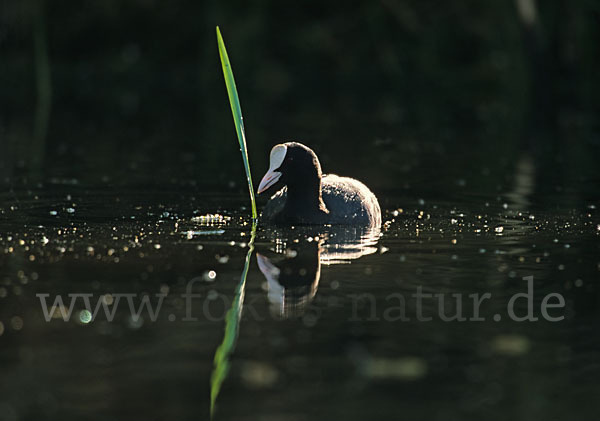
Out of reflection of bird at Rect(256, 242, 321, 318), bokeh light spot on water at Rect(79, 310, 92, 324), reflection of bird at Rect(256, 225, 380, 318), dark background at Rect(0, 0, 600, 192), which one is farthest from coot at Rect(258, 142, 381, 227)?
bokeh light spot on water at Rect(79, 310, 92, 324)

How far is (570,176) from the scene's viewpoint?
15.7m

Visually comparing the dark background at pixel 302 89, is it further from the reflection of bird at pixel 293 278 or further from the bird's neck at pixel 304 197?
the reflection of bird at pixel 293 278

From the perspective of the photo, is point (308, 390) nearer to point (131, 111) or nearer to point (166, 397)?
point (166, 397)

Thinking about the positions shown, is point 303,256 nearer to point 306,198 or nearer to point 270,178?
point 306,198

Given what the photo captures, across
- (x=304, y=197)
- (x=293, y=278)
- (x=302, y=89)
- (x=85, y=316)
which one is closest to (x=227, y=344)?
(x=85, y=316)

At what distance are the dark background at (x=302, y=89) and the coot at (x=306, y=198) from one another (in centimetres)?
301

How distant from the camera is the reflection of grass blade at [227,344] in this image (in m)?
5.87

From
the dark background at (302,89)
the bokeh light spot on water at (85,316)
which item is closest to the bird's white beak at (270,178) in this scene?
the dark background at (302,89)

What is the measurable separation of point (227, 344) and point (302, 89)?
98.7 ft

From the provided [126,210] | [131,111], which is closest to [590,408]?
[126,210]

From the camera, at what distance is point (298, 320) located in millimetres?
7215

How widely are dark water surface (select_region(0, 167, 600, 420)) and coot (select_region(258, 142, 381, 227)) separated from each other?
24cm

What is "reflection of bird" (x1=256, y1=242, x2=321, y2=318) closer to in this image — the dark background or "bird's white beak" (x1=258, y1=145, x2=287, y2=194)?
"bird's white beak" (x1=258, y1=145, x2=287, y2=194)

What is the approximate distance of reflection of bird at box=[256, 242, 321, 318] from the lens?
25.1ft
